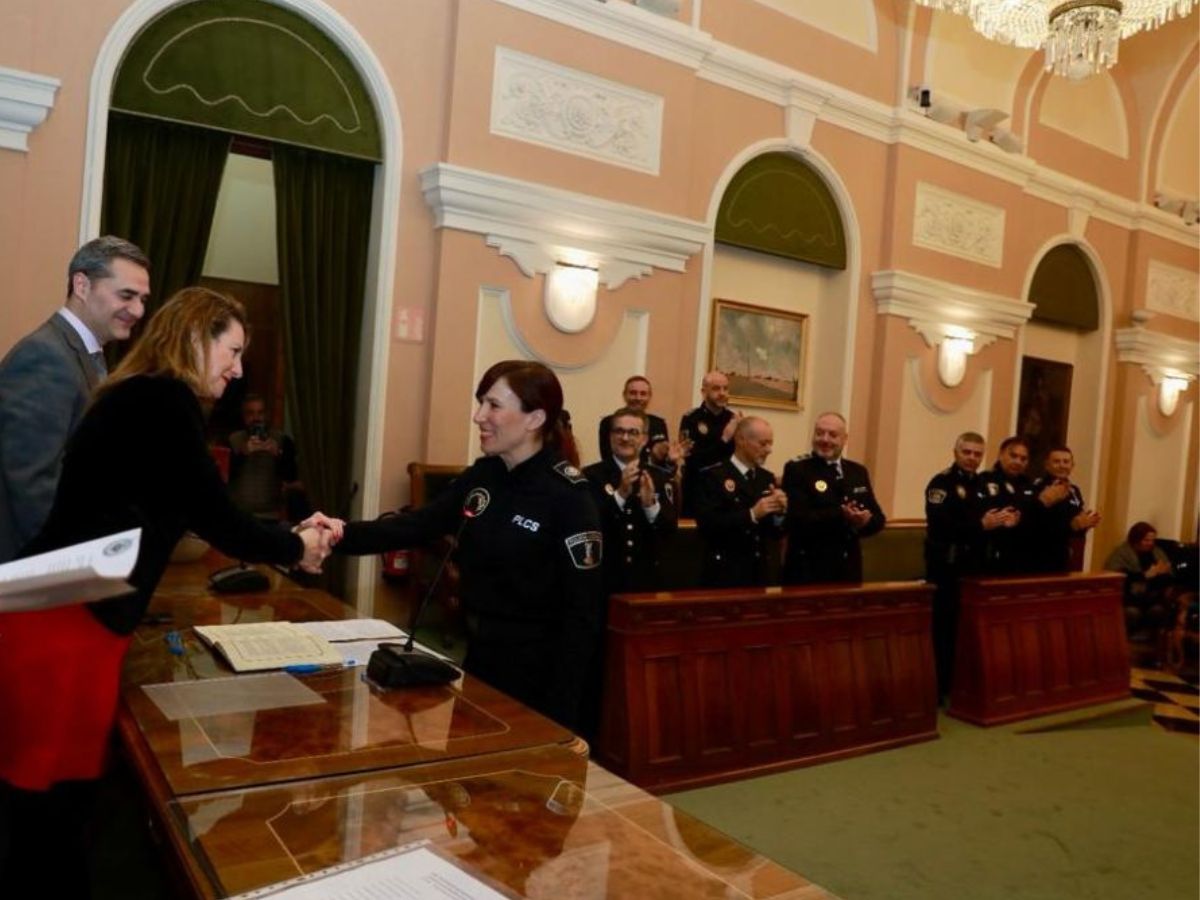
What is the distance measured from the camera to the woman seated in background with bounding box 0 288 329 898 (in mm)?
1665

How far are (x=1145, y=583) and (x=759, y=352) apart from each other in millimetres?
3574

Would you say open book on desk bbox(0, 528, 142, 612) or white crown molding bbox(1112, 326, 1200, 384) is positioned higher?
white crown molding bbox(1112, 326, 1200, 384)

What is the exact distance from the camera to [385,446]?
5480 millimetres

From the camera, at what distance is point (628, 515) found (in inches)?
168

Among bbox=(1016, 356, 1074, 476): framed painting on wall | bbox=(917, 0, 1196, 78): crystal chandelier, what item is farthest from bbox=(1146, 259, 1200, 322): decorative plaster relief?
bbox=(917, 0, 1196, 78): crystal chandelier

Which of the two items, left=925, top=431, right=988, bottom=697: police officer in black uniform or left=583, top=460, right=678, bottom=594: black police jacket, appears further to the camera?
left=925, top=431, right=988, bottom=697: police officer in black uniform

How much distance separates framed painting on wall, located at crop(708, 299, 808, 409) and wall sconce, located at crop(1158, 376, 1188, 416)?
5.12m

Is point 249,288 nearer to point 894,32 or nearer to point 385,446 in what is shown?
point 385,446

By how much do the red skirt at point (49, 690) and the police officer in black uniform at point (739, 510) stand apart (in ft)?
10.0

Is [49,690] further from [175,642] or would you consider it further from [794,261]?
[794,261]

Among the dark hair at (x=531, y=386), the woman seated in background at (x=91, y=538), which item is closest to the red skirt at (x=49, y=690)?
the woman seated in background at (x=91, y=538)

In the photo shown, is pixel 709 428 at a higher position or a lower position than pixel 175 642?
higher

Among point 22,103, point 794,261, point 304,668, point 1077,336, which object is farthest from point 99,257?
point 1077,336

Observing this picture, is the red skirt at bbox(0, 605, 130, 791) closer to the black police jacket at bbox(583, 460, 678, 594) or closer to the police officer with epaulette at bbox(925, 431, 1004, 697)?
the black police jacket at bbox(583, 460, 678, 594)
